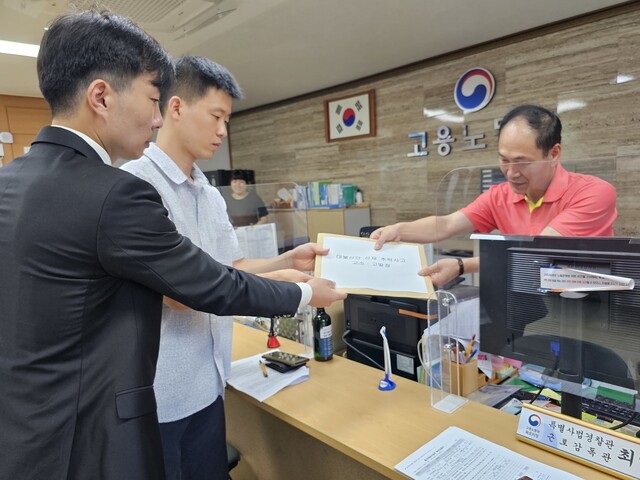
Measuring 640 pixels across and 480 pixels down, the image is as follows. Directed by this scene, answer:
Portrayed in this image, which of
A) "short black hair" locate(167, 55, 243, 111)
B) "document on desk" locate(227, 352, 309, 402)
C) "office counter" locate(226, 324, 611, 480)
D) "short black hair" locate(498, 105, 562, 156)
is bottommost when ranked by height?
"office counter" locate(226, 324, 611, 480)

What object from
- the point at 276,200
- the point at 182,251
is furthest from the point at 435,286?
the point at 276,200

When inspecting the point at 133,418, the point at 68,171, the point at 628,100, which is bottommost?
the point at 133,418

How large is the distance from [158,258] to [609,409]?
1.25 metres

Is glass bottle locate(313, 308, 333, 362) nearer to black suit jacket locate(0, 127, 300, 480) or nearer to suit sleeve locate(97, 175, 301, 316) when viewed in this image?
suit sleeve locate(97, 175, 301, 316)

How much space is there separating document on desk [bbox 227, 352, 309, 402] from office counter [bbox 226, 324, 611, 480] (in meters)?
0.03

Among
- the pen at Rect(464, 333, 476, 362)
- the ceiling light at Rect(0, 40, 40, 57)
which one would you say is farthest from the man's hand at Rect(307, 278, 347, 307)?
the ceiling light at Rect(0, 40, 40, 57)

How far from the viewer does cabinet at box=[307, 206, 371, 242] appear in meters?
4.57

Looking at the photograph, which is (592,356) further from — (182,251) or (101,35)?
(101,35)

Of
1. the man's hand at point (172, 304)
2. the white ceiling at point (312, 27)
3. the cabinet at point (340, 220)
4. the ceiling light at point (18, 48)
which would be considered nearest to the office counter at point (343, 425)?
the man's hand at point (172, 304)

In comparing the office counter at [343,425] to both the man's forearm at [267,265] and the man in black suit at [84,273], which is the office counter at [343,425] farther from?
the man in black suit at [84,273]

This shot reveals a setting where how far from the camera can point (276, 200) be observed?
8.86 ft

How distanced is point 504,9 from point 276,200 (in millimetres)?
2135

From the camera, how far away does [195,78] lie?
1.31 m

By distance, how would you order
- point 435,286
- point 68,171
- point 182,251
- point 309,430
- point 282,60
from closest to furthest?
1. point 68,171
2. point 182,251
3. point 309,430
4. point 435,286
5. point 282,60
